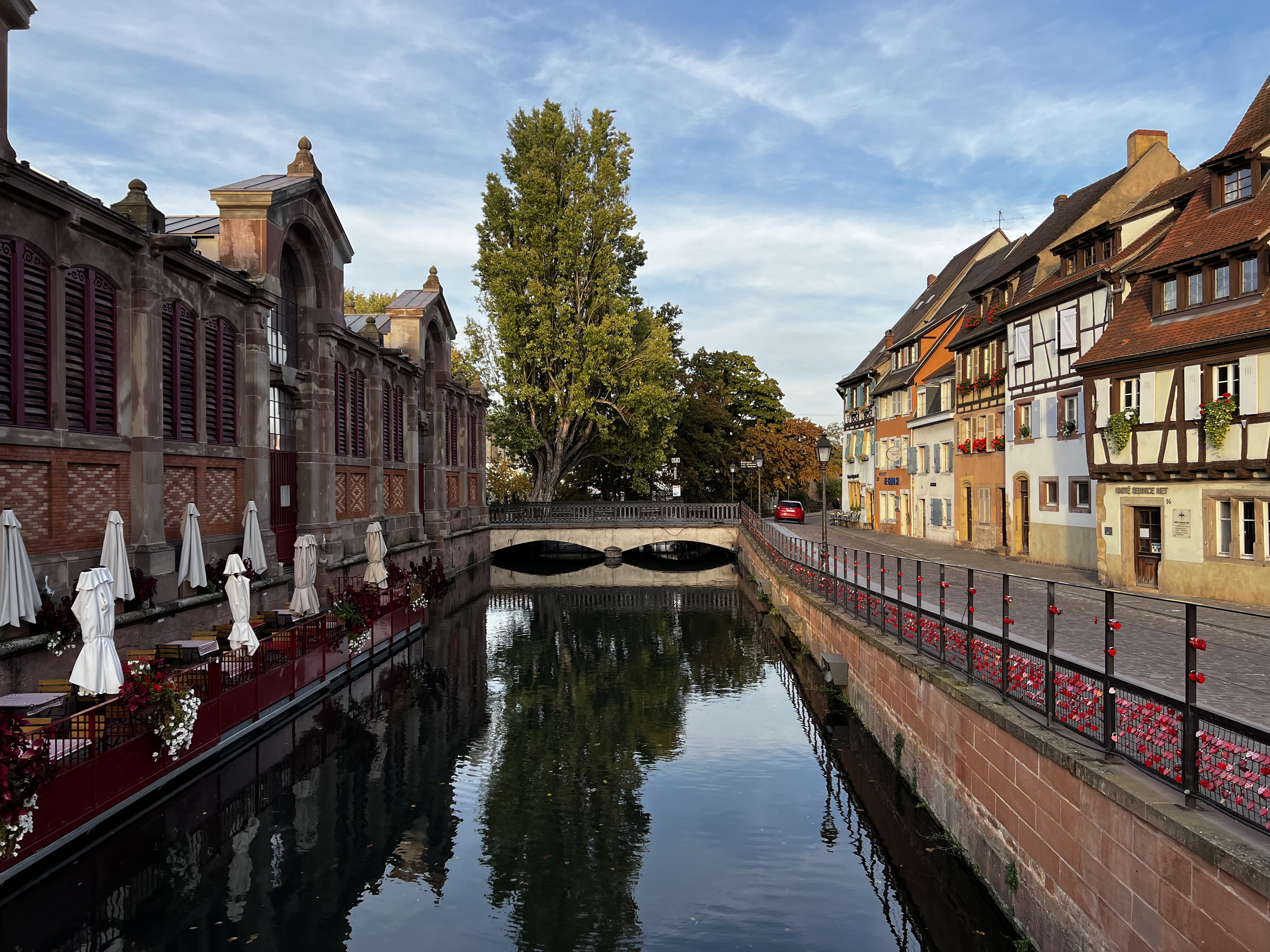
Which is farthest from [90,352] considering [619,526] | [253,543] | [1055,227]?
[619,526]

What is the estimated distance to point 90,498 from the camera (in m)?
14.1

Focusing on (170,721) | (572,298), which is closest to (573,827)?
(170,721)

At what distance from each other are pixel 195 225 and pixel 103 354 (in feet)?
31.2

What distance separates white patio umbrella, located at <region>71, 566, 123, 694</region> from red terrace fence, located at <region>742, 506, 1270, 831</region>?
1034 cm

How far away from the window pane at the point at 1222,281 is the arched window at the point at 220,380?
2170 cm

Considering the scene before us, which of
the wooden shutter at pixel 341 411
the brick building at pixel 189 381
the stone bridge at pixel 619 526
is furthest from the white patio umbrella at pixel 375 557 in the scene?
the stone bridge at pixel 619 526

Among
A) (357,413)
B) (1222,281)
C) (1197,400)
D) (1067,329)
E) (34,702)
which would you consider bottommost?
(34,702)

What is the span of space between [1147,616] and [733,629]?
70.7 feet

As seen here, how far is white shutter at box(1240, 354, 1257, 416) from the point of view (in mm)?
17031

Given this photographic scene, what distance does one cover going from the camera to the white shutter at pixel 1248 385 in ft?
55.9

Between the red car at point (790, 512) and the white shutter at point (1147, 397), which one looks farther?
the red car at point (790, 512)

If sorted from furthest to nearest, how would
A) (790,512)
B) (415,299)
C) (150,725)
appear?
(790,512), (415,299), (150,725)

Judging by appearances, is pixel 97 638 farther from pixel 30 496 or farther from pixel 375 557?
pixel 375 557

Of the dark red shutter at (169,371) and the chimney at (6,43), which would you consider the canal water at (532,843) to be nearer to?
the dark red shutter at (169,371)
